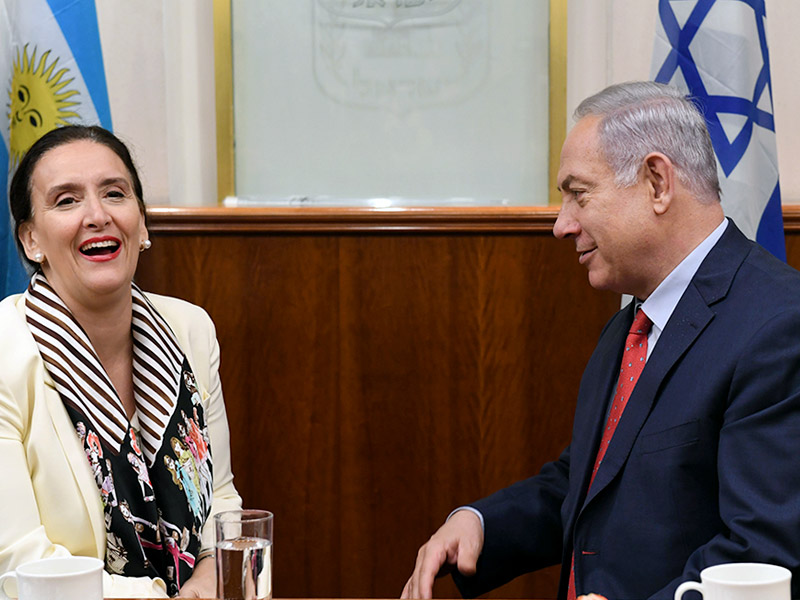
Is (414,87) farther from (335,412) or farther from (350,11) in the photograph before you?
(335,412)

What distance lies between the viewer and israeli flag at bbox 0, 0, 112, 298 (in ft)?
8.29

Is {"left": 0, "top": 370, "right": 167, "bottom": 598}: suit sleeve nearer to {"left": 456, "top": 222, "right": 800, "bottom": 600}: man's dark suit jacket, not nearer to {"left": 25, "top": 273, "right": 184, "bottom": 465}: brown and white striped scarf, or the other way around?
{"left": 25, "top": 273, "right": 184, "bottom": 465}: brown and white striped scarf

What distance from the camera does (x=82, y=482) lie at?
1.78m

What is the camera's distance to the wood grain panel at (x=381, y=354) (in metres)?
2.69

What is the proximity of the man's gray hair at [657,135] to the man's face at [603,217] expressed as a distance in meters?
0.02

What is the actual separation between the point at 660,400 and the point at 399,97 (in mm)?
1874

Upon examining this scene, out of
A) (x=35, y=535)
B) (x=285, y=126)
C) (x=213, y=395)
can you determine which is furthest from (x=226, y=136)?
(x=35, y=535)

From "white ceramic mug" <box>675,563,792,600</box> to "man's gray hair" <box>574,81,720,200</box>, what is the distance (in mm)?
773

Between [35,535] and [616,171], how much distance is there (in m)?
1.20

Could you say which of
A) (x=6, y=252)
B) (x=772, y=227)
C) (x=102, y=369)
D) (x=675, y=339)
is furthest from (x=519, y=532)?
(x=6, y=252)

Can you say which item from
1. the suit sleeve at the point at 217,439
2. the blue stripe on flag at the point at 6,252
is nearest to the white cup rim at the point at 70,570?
the suit sleeve at the point at 217,439

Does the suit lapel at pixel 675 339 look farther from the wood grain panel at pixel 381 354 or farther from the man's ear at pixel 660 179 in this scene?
the wood grain panel at pixel 381 354

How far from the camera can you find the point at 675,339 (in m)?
1.56

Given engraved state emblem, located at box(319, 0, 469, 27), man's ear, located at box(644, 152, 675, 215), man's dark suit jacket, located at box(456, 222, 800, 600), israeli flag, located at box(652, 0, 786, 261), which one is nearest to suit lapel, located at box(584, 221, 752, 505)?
man's dark suit jacket, located at box(456, 222, 800, 600)
